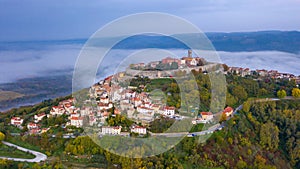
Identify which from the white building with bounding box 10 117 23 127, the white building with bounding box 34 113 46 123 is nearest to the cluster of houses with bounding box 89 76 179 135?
the white building with bounding box 34 113 46 123

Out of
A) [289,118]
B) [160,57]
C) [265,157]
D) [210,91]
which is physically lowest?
[265,157]

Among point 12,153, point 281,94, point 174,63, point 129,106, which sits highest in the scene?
point 174,63

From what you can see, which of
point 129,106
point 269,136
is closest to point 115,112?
point 129,106

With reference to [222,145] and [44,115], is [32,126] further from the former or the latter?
[222,145]

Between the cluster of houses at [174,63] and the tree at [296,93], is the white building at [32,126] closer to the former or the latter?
the cluster of houses at [174,63]

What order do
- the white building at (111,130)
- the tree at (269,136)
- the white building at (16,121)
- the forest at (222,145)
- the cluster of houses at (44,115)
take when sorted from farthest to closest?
the white building at (16,121) < the cluster of houses at (44,115) < the tree at (269,136) < the white building at (111,130) < the forest at (222,145)

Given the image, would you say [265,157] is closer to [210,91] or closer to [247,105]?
[247,105]

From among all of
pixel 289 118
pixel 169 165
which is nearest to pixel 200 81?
pixel 289 118

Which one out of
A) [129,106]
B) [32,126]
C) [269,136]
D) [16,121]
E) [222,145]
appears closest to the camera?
[222,145]

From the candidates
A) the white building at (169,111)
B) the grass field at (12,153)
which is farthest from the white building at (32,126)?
the white building at (169,111)

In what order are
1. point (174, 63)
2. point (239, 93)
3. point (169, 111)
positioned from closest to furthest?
1. point (169, 111)
2. point (239, 93)
3. point (174, 63)

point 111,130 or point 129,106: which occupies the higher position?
point 129,106
